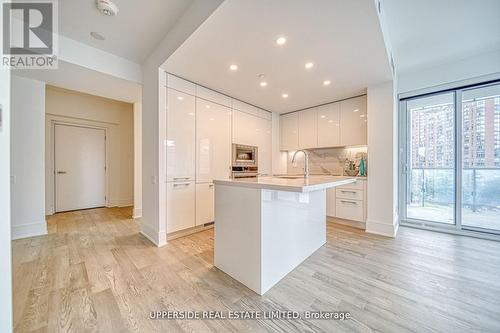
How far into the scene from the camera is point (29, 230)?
112 inches

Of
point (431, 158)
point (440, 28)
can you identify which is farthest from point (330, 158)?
point (440, 28)

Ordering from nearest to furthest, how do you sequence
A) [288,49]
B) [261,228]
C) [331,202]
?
[261,228] < [288,49] < [331,202]

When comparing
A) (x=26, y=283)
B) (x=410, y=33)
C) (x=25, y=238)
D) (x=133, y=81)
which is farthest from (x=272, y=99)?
(x=25, y=238)

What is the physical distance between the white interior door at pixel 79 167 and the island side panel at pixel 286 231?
17.1 feet

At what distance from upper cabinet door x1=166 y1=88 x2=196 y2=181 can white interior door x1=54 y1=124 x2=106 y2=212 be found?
11.5ft

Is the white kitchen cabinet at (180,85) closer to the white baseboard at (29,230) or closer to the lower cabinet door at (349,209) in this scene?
the white baseboard at (29,230)

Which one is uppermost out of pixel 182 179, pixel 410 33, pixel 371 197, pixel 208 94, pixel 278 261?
pixel 410 33

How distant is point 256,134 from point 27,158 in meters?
3.87

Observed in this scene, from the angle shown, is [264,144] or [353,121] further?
[264,144]

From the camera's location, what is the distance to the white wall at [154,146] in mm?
2513

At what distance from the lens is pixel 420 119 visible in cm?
354

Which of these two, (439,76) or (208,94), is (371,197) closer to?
(439,76)

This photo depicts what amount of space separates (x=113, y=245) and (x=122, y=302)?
1.38 metres

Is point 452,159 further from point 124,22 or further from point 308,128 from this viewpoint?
point 124,22
